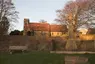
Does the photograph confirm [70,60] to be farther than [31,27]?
No

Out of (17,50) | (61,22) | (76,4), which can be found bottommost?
(17,50)

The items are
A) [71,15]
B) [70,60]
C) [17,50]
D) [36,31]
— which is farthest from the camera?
[36,31]

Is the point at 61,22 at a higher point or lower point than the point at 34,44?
higher

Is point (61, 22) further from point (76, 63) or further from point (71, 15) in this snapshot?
point (76, 63)

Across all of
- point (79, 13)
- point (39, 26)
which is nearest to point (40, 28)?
point (39, 26)

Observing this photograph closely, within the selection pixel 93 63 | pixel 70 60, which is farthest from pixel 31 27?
pixel 70 60

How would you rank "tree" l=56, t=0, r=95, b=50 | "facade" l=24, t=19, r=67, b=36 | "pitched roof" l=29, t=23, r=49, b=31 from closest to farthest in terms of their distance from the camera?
"tree" l=56, t=0, r=95, b=50, "facade" l=24, t=19, r=67, b=36, "pitched roof" l=29, t=23, r=49, b=31

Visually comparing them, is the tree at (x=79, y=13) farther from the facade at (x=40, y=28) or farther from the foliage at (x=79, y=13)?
the facade at (x=40, y=28)

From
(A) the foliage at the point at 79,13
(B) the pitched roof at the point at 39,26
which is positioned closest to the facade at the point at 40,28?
(B) the pitched roof at the point at 39,26

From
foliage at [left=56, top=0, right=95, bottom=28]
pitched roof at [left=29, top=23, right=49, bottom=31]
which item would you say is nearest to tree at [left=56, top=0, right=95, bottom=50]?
foliage at [left=56, top=0, right=95, bottom=28]

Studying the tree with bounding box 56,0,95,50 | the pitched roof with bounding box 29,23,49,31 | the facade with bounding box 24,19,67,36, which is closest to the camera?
the tree with bounding box 56,0,95,50

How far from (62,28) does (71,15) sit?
486cm

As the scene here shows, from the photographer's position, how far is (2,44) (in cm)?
4072

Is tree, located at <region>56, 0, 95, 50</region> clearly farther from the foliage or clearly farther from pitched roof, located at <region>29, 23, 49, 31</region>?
pitched roof, located at <region>29, 23, 49, 31</region>
